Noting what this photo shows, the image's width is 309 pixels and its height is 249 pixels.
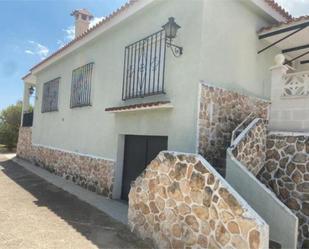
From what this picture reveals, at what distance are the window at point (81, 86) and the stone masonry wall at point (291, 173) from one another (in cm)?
768

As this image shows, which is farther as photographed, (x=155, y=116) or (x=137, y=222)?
(x=155, y=116)

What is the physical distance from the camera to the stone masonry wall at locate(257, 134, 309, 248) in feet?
24.1

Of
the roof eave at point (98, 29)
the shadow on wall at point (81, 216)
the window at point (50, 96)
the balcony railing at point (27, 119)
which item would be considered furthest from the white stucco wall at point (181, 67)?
the balcony railing at point (27, 119)

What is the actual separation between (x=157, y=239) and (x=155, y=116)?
3699 millimetres

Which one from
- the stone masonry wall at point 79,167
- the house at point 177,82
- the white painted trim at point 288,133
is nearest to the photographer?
the white painted trim at point 288,133

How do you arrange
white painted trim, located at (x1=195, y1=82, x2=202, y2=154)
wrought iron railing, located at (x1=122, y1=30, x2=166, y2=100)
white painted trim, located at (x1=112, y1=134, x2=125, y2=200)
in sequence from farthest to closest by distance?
white painted trim, located at (x1=112, y1=134, x2=125, y2=200), wrought iron railing, located at (x1=122, y1=30, x2=166, y2=100), white painted trim, located at (x1=195, y1=82, x2=202, y2=154)

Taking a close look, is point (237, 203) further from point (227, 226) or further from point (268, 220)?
point (268, 220)

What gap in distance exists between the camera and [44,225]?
23.7ft

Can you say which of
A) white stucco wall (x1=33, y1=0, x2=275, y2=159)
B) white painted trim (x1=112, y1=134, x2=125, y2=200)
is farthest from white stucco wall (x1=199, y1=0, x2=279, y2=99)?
white painted trim (x1=112, y1=134, x2=125, y2=200)

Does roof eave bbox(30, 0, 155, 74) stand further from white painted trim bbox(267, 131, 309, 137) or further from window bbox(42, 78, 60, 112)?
white painted trim bbox(267, 131, 309, 137)

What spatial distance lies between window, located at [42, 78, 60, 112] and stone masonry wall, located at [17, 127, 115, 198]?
234 cm

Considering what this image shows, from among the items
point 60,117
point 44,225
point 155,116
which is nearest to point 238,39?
point 155,116

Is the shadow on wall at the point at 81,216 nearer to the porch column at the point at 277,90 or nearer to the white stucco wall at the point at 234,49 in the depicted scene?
the white stucco wall at the point at 234,49

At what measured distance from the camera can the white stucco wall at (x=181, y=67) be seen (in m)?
7.89
